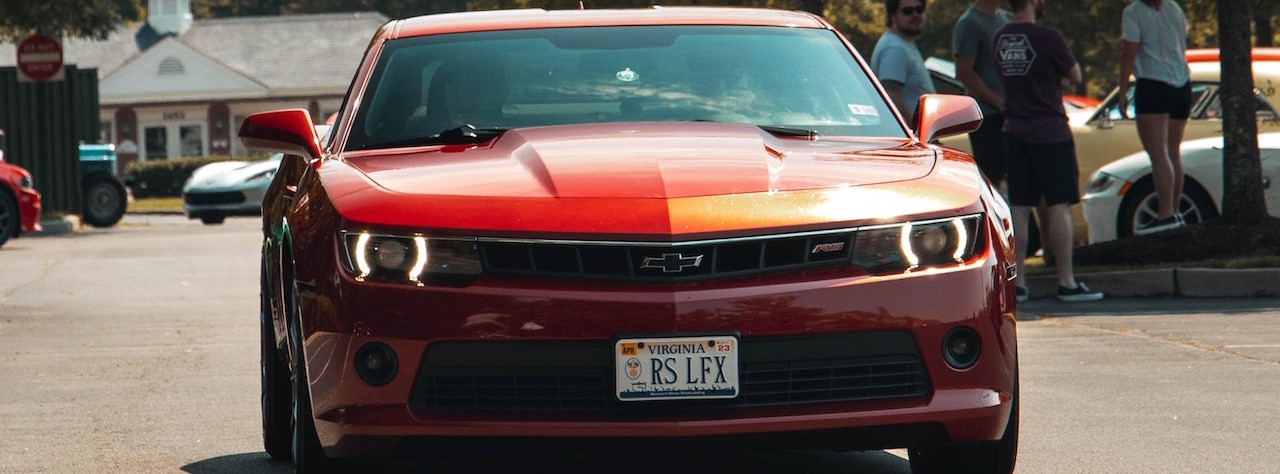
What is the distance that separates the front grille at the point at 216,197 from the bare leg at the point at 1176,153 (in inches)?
708

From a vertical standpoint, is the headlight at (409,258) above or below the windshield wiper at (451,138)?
below

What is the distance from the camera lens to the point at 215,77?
2606 inches

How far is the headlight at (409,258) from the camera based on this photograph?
446cm

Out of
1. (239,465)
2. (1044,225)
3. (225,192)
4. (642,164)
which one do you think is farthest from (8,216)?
(642,164)

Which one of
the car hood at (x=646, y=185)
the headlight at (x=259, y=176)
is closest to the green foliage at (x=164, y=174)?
the headlight at (x=259, y=176)

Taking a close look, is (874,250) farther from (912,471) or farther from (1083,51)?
(1083,51)

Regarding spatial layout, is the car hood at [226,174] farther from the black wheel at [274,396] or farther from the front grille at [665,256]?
the front grille at [665,256]

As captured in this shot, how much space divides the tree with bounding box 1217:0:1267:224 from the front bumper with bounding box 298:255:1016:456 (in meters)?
8.32

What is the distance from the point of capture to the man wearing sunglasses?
36.0ft

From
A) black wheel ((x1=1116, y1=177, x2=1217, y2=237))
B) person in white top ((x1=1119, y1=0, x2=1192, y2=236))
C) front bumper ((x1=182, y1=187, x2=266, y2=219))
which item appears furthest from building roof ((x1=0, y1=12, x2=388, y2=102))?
person in white top ((x1=1119, y1=0, x2=1192, y2=236))

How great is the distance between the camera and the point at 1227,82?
41.7 feet

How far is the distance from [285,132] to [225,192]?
23.5 metres

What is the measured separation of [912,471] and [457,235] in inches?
68.7

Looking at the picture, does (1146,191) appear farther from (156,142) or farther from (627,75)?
(156,142)
